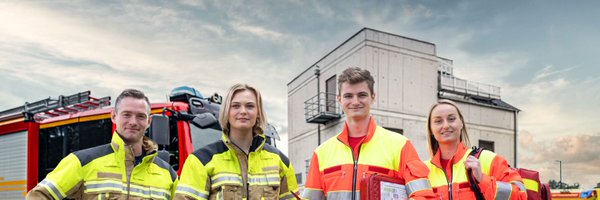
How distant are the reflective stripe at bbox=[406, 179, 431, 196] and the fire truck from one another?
4.24 m

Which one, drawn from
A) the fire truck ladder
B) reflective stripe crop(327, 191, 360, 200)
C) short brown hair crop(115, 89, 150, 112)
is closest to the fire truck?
the fire truck ladder

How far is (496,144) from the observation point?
24.4 meters

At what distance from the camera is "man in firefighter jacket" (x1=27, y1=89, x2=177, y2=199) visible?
12.6ft

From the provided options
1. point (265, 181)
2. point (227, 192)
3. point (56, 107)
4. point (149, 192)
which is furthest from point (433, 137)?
point (56, 107)

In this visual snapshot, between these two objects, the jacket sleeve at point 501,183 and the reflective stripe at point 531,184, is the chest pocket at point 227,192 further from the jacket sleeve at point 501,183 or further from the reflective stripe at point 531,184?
the reflective stripe at point 531,184

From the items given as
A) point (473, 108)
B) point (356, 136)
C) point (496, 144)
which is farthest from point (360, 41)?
point (356, 136)

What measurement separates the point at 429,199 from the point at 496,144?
73.2 feet

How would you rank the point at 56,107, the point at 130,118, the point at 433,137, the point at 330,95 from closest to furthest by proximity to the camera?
1. the point at 130,118
2. the point at 433,137
3. the point at 56,107
4. the point at 330,95

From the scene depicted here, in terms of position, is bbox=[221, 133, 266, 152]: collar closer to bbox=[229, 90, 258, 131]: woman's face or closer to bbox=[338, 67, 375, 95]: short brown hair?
bbox=[229, 90, 258, 131]: woman's face

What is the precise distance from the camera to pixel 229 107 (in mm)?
3787

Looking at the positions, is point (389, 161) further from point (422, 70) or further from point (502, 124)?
point (502, 124)

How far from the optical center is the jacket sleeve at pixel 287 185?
3912 mm

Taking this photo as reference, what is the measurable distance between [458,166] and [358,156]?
1.03 meters

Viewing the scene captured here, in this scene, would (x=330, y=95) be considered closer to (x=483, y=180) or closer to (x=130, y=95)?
(x=483, y=180)
